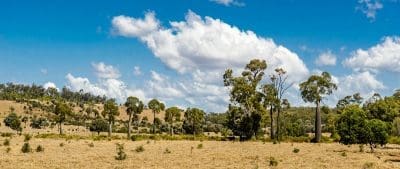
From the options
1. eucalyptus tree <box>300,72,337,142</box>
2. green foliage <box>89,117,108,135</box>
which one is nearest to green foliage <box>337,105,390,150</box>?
eucalyptus tree <box>300,72,337,142</box>

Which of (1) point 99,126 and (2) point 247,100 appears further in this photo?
(1) point 99,126

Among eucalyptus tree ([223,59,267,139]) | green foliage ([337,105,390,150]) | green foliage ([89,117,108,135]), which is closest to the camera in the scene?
green foliage ([337,105,390,150])

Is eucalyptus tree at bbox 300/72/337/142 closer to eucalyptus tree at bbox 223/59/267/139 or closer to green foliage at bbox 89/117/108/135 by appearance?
eucalyptus tree at bbox 223/59/267/139

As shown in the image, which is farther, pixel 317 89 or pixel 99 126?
pixel 99 126

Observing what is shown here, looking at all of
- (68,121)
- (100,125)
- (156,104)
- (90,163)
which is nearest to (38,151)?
(90,163)

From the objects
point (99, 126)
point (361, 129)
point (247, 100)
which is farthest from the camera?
point (99, 126)

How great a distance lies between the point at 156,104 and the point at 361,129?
69239mm

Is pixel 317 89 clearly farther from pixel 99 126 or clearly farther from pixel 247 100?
pixel 99 126

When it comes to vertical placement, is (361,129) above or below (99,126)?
above

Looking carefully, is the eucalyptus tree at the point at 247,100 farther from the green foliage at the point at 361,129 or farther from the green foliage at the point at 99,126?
the green foliage at the point at 99,126

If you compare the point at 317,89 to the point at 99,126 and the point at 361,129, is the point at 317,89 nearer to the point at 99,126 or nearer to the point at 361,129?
the point at 361,129

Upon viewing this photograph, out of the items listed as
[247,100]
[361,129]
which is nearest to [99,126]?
[247,100]

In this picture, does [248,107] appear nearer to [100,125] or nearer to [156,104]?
[156,104]

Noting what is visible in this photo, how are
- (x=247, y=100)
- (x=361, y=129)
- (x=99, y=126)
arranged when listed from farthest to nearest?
1. (x=99, y=126)
2. (x=247, y=100)
3. (x=361, y=129)
